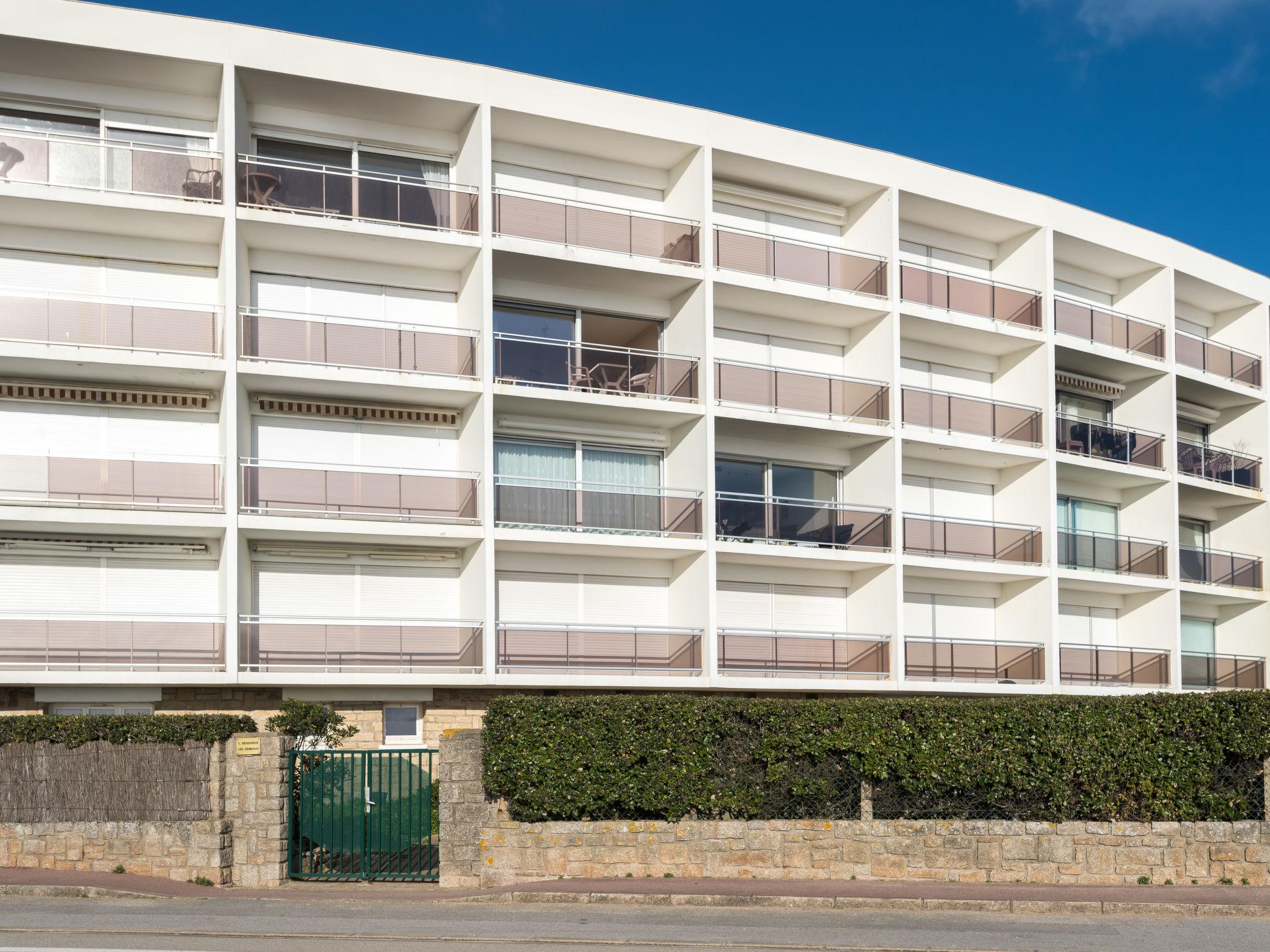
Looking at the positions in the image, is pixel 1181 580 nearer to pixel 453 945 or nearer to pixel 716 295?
pixel 716 295

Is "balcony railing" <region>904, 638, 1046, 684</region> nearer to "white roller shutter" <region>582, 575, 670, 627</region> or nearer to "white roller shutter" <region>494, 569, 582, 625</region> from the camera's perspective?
"white roller shutter" <region>582, 575, 670, 627</region>

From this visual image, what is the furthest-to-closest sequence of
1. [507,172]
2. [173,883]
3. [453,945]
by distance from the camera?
[507,172] → [173,883] → [453,945]

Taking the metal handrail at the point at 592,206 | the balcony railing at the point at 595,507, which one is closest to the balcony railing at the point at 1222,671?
the balcony railing at the point at 595,507

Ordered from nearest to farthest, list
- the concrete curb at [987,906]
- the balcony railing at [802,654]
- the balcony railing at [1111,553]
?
1. the concrete curb at [987,906]
2. the balcony railing at [802,654]
3. the balcony railing at [1111,553]

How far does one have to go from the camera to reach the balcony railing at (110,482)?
20.0 m

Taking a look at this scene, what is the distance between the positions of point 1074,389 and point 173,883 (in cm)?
2226

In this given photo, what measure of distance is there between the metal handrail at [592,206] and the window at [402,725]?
8.24 m

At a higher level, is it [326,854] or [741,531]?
[741,531]

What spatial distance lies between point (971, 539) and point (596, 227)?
32.6 ft

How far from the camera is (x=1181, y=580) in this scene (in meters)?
30.4

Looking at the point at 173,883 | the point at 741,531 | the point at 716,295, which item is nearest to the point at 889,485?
the point at 741,531

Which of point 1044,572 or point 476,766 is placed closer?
point 476,766

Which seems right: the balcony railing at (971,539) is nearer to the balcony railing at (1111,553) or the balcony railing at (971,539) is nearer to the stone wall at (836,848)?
the balcony railing at (1111,553)

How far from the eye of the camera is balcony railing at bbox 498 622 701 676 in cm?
2241
